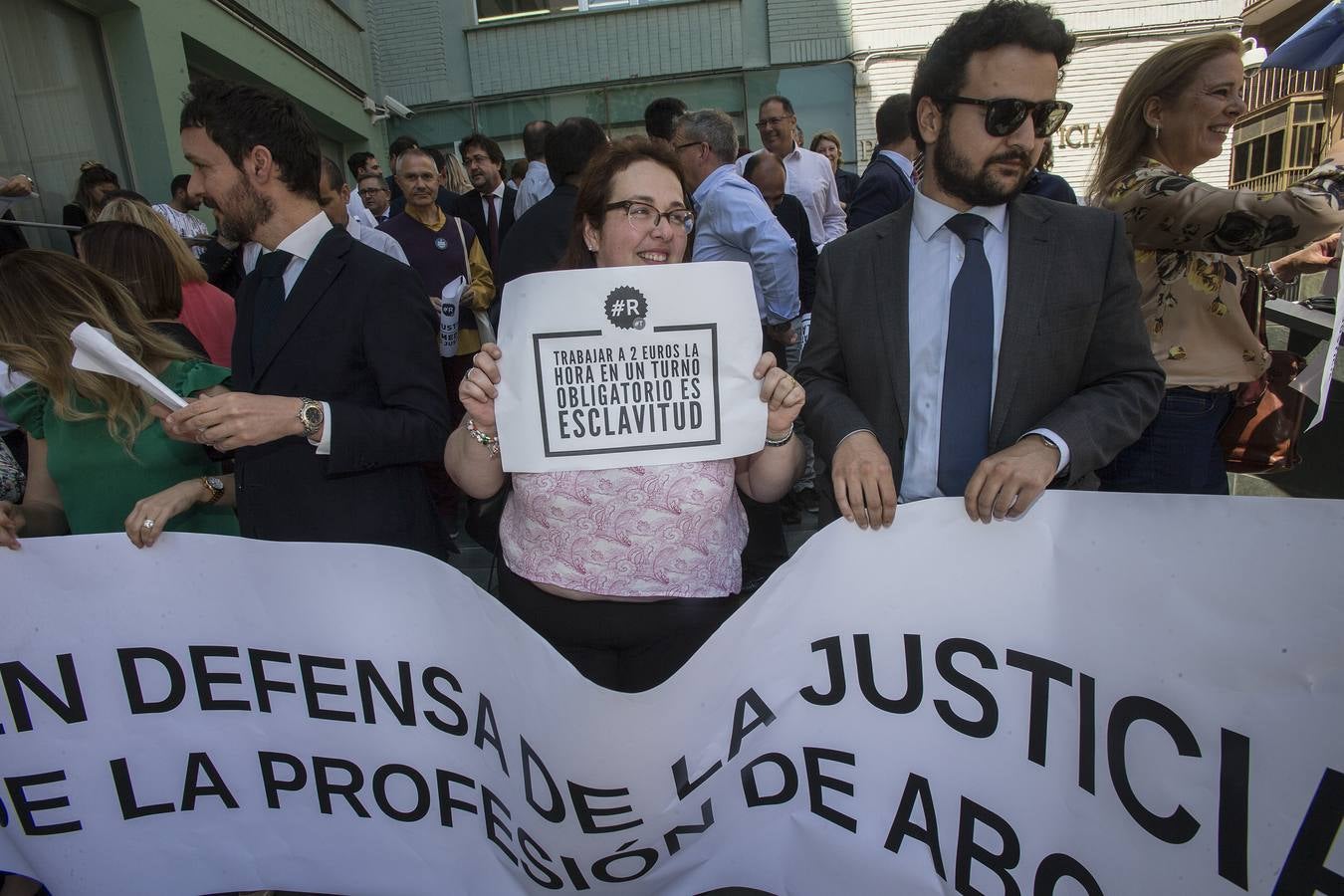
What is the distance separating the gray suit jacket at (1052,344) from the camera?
62.4 inches

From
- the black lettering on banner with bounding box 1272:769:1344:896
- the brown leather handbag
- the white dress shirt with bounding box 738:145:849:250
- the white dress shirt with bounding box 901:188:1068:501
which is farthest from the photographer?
the white dress shirt with bounding box 738:145:849:250

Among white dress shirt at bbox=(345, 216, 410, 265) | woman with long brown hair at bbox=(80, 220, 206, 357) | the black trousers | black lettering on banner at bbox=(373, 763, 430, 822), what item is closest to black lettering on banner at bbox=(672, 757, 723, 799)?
the black trousers

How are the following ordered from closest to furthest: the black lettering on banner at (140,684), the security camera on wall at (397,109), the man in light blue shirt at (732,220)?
the black lettering on banner at (140,684), the man in light blue shirt at (732,220), the security camera on wall at (397,109)

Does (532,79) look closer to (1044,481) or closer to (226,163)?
(226,163)

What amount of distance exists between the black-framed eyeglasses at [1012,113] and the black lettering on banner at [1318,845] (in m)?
1.23

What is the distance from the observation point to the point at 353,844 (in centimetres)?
176

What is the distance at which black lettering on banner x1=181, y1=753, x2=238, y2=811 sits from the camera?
1.79m

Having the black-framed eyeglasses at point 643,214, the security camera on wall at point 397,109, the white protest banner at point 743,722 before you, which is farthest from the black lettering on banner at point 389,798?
the security camera on wall at point 397,109

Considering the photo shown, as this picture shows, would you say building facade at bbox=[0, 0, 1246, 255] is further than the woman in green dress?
Yes

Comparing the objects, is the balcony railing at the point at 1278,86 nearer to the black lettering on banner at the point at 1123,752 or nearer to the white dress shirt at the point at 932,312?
the white dress shirt at the point at 932,312

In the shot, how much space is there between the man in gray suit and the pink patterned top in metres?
0.30

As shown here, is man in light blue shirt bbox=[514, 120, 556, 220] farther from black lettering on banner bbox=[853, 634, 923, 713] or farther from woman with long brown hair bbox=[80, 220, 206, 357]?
black lettering on banner bbox=[853, 634, 923, 713]

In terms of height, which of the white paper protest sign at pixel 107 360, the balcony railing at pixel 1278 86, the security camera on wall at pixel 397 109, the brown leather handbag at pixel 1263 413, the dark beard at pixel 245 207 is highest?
the security camera on wall at pixel 397 109

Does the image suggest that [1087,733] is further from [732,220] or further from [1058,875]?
[732,220]
